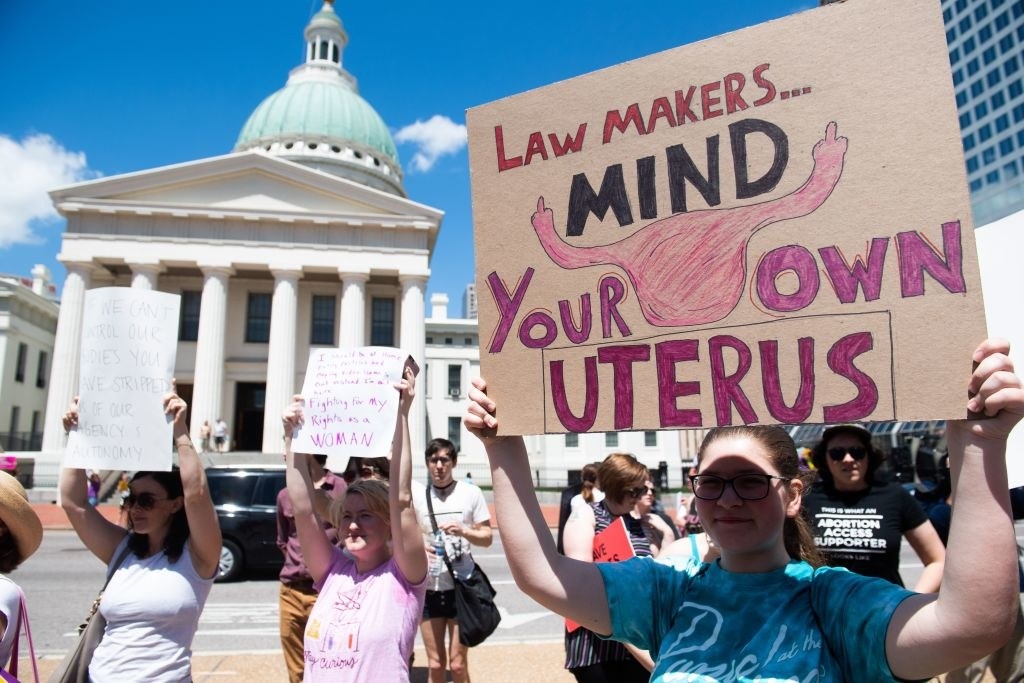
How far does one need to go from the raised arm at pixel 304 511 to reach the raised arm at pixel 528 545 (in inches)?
54.7

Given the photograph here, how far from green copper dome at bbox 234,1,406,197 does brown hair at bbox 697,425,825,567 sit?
53.0m

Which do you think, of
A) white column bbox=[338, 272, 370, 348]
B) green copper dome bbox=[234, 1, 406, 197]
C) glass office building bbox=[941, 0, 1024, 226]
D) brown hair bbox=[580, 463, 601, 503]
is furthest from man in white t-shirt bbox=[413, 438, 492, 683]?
glass office building bbox=[941, 0, 1024, 226]

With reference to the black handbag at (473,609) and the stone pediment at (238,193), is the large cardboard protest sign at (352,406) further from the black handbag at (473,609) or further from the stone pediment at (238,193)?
the stone pediment at (238,193)

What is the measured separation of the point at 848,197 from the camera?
1.64 m

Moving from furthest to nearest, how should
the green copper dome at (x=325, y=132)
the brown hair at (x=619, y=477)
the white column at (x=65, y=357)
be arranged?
the green copper dome at (x=325, y=132) → the white column at (x=65, y=357) → the brown hair at (x=619, y=477)

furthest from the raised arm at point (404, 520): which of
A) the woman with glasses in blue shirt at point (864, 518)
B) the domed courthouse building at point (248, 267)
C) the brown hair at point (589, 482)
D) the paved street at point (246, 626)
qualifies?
the domed courthouse building at point (248, 267)

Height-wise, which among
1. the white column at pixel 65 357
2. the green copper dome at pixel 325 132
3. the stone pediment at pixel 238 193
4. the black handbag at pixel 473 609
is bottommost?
the black handbag at pixel 473 609

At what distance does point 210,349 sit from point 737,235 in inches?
1463

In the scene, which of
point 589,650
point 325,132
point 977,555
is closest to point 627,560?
point 977,555

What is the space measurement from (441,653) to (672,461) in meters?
43.1

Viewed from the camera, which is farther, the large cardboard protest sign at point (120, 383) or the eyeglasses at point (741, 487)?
the large cardboard protest sign at point (120, 383)

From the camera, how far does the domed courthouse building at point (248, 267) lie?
3500 cm

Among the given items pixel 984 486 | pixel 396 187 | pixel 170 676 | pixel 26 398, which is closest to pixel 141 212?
pixel 26 398

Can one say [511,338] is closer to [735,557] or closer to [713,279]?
[713,279]
